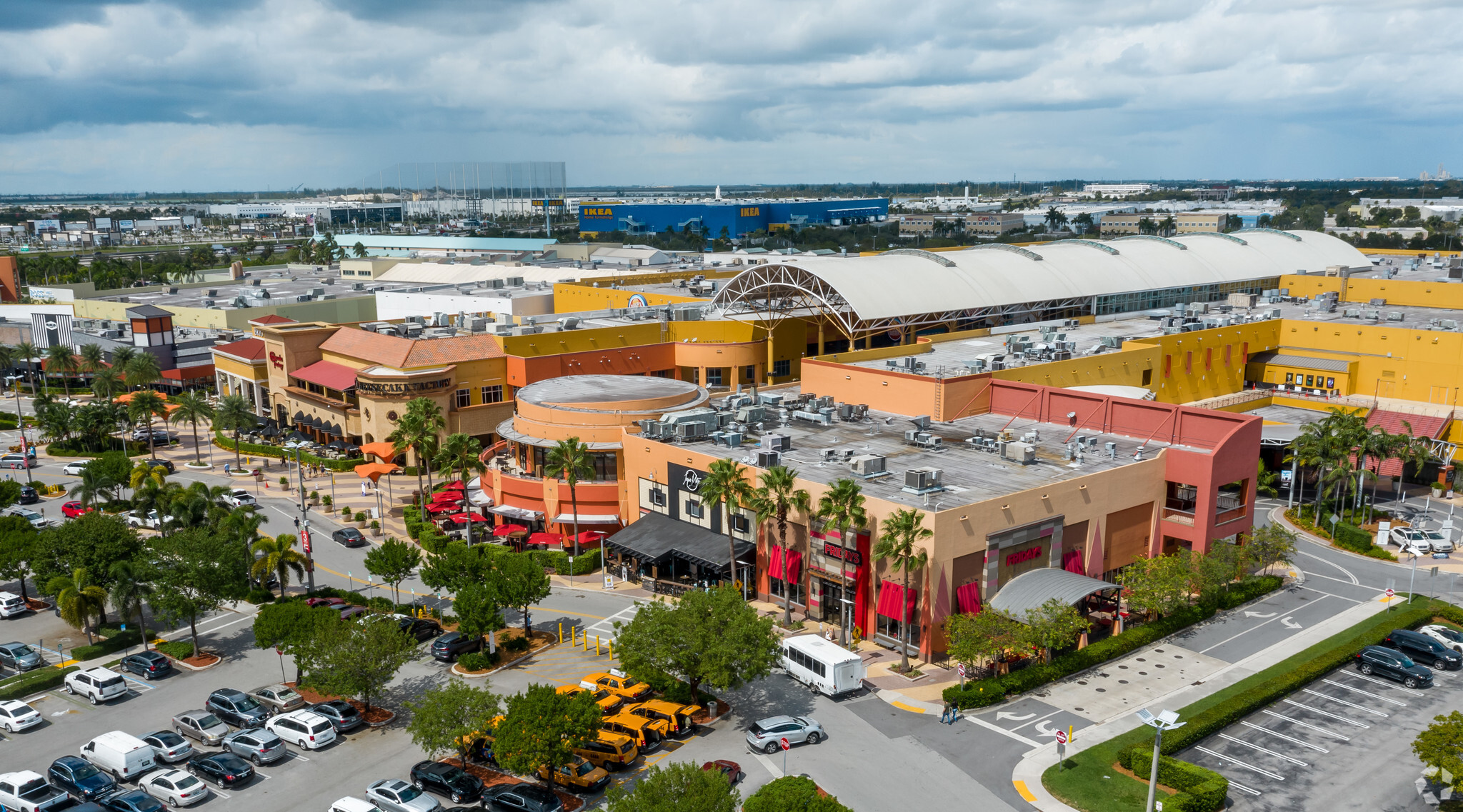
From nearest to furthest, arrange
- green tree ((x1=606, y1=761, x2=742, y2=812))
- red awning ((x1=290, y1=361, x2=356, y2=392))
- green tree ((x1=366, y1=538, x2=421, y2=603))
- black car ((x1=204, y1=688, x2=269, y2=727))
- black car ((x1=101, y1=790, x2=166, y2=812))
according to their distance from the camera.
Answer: green tree ((x1=606, y1=761, x2=742, y2=812))
black car ((x1=101, y1=790, x2=166, y2=812))
black car ((x1=204, y1=688, x2=269, y2=727))
green tree ((x1=366, y1=538, x2=421, y2=603))
red awning ((x1=290, y1=361, x2=356, y2=392))

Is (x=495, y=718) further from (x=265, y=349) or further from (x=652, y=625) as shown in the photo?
(x=265, y=349)

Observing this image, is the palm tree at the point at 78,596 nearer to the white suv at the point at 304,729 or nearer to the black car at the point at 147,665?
the black car at the point at 147,665

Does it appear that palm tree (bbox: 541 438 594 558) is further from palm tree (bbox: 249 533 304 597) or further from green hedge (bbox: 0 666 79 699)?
green hedge (bbox: 0 666 79 699)

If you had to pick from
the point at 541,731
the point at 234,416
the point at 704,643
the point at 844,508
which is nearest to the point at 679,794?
the point at 541,731

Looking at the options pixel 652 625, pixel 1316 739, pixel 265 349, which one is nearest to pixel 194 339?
pixel 265 349

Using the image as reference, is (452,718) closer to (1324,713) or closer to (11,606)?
(1324,713)

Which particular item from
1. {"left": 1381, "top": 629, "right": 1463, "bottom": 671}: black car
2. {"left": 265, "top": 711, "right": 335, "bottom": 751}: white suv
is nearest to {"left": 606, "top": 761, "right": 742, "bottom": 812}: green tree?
{"left": 265, "top": 711, "right": 335, "bottom": 751}: white suv
